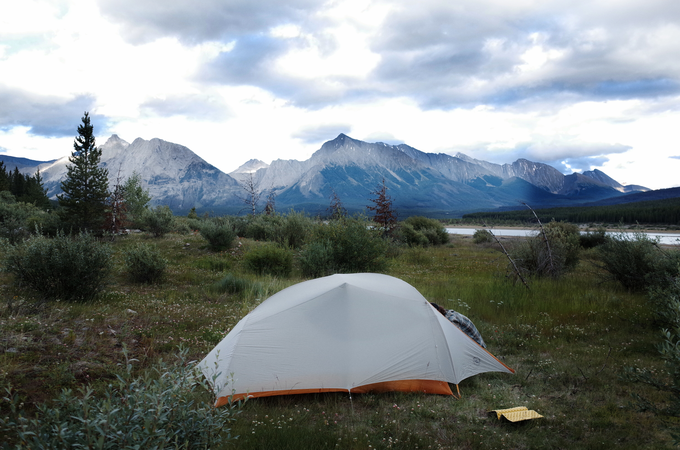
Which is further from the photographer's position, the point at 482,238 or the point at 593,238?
the point at 482,238

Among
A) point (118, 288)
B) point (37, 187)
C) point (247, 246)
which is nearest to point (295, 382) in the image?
point (118, 288)

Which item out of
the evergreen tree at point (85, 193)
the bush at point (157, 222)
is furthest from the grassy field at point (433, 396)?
the evergreen tree at point (85, 193)

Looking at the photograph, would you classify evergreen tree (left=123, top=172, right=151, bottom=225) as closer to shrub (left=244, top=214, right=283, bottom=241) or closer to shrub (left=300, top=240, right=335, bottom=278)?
shrub (left=244, top=214, right=283, bottom=241)

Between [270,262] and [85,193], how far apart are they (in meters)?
22.7

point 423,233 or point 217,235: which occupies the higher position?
point 217,235

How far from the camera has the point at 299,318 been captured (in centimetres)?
602

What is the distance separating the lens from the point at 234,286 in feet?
39.3

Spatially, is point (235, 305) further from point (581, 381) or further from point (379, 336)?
point (581, 381)

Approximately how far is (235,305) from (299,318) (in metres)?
4.99

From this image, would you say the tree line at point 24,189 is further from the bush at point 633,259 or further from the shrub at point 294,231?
the bush at point 633,259

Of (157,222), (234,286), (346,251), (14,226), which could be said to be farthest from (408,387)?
(14,226)

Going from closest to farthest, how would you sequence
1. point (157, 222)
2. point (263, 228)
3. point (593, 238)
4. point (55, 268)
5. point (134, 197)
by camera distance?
point (55, 268) < point (157, 222) < point (263, 228) < point (593, 238) < point (134, 197)

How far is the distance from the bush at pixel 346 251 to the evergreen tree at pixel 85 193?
20788 millimetres

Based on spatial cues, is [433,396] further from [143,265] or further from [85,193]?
[85,193]
